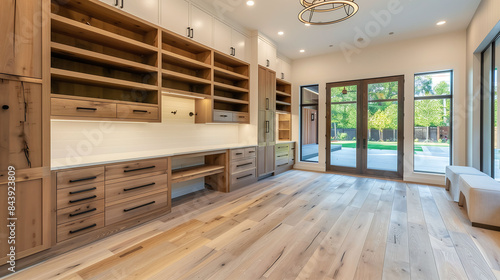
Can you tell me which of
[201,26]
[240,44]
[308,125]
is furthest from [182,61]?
[308,125]

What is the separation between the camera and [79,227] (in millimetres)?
2191

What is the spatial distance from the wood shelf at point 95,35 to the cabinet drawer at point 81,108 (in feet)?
2.55

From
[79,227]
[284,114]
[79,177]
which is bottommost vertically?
[79,227]

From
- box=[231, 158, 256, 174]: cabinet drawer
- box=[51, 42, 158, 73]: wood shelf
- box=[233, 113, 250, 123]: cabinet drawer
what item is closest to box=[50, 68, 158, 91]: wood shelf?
box=[51, 42, 158, 73]: wood shelf

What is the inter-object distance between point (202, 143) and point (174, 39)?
1854 mm

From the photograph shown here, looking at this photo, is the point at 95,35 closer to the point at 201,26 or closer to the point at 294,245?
the point at 201,26

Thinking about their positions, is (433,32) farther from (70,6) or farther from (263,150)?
(70,6)

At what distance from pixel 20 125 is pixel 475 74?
6.58 metres

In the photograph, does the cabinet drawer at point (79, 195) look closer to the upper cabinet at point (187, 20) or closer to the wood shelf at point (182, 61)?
the wood shelf at point (182, 61)

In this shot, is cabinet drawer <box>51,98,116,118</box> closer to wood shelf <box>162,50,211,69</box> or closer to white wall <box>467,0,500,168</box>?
wood shelf <box>162,50,211,69</box>

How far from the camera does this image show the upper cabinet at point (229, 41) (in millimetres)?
4023

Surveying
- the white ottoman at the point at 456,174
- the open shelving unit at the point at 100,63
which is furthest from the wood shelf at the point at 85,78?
the white ottoman at the point at 456,174

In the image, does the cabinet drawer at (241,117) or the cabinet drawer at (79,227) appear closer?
the cabinet drawer at (79,227)

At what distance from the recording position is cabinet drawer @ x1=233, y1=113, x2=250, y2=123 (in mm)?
4496
